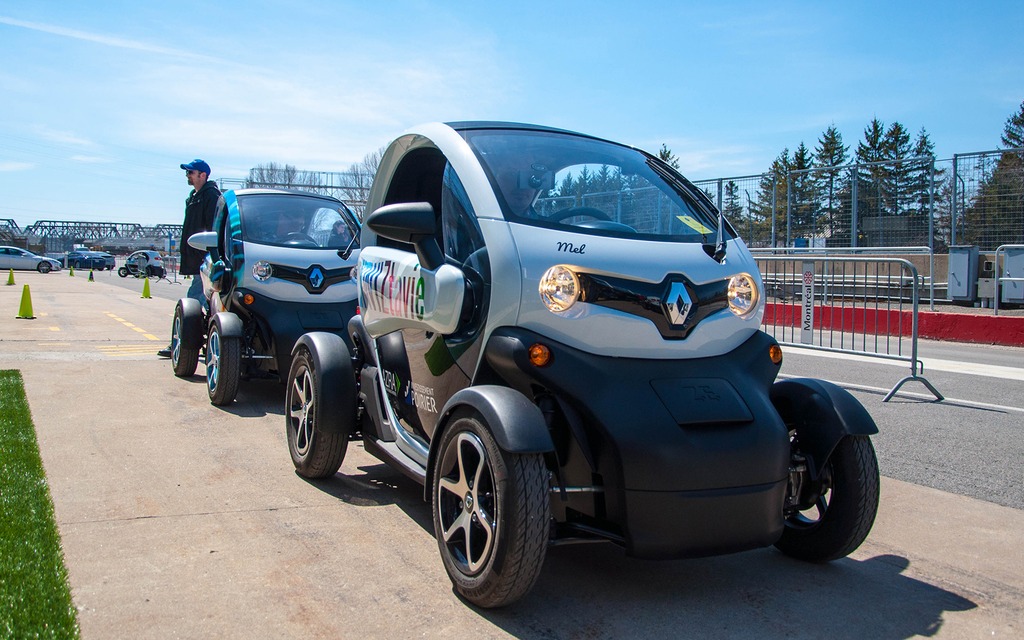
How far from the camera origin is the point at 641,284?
3311mm

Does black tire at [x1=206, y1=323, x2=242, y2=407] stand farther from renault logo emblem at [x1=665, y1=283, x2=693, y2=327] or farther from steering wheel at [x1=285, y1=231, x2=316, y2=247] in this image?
renault logo emblem at [x1=665, y1=283, x2=693, y2=327]

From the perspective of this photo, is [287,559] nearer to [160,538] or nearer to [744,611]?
[160,538]

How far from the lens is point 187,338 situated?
26.7ft

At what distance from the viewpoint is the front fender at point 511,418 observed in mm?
2879

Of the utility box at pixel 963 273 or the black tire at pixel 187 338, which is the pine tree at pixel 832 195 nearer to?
the utility box at pixel 963 273

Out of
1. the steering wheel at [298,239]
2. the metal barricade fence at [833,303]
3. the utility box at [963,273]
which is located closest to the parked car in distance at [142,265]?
the utility box at [963,273]

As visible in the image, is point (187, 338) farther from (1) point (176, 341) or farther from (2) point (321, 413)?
(2) point (321, 413)

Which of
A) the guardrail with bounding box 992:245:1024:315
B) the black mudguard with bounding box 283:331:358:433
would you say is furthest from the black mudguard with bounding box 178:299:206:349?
the guardrail with bounding box 992:245:1024:315

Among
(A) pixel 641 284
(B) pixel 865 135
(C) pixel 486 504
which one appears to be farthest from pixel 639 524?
(B) pixel 865 135

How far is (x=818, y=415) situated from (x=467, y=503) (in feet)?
4.68

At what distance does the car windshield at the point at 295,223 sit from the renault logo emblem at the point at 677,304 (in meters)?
4.51

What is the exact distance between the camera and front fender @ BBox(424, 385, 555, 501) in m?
2.88

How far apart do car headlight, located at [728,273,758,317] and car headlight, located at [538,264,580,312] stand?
68 cm

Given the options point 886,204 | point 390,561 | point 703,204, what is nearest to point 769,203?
point 886,204
